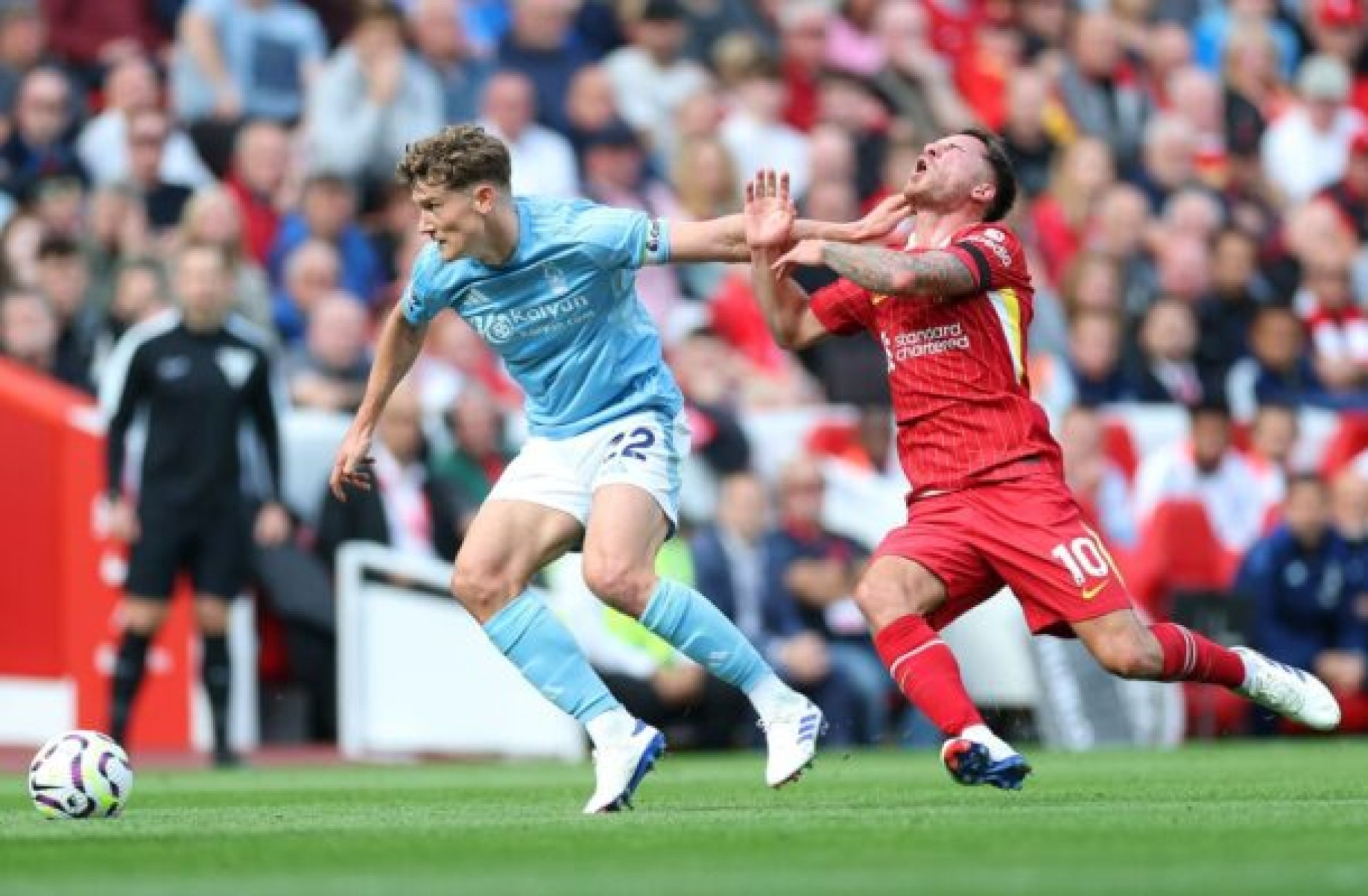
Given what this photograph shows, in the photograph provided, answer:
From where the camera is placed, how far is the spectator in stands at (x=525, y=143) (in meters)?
18.9

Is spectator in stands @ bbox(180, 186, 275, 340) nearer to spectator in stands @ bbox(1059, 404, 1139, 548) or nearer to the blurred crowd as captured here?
the blurred crowd

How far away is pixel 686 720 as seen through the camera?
16438 millimetres

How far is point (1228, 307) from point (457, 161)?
12.1 meters

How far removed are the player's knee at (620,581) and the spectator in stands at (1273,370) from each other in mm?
10800

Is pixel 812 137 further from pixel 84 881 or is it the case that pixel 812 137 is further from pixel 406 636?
pixel 84 881

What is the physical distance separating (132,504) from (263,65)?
15.3 feet

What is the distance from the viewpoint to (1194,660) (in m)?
9.85

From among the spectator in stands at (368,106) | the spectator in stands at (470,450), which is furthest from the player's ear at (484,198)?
the spectator in stands at (368,106)

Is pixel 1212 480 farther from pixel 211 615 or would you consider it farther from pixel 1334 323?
pixel 211 615

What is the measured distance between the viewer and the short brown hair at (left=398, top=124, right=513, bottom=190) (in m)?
9.47

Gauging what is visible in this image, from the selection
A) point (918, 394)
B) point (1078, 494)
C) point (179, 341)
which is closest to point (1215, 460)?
point (1078, 494)

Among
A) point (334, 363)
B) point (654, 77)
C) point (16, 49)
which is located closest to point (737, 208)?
point (654, 77)

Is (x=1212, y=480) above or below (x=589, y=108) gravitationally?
below

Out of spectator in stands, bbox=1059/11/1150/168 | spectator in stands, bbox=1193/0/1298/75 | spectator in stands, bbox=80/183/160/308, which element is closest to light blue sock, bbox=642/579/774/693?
spectator in stands, bbox=80/183/160/308
